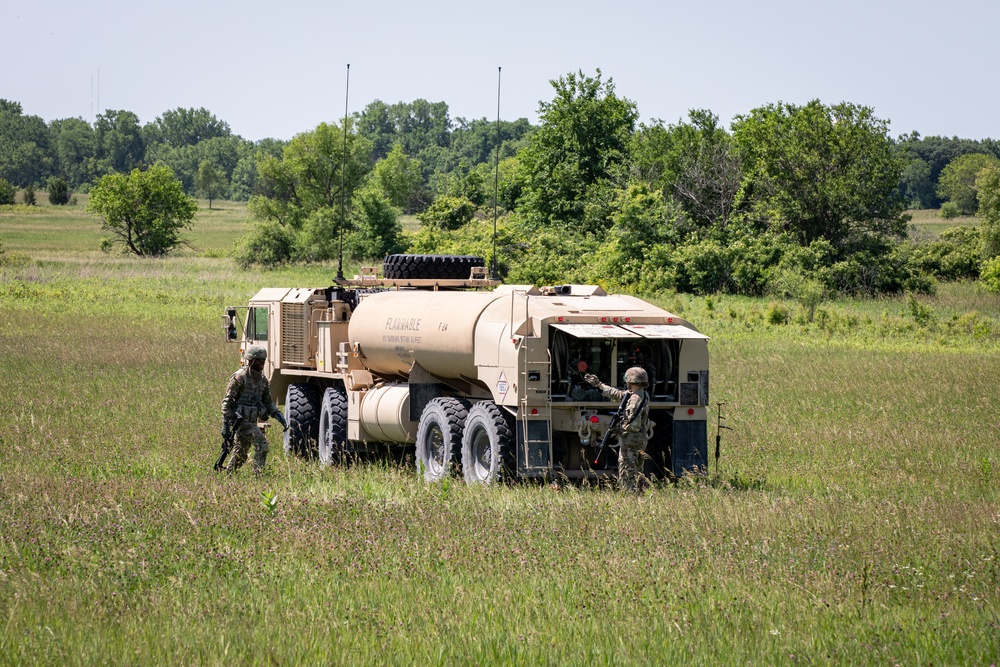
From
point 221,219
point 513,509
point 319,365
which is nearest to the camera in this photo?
point 513,509

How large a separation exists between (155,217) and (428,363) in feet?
279

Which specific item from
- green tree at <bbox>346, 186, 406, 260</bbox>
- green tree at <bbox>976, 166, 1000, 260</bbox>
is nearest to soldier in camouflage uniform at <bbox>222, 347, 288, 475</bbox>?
green tree at <bbox>976, 166, 1000, 260</bbox>

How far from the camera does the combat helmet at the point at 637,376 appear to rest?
1201 centimetres

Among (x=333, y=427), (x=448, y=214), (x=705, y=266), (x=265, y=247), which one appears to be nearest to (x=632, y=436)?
(x=333, y=427)

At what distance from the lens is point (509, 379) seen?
12406 millimetres

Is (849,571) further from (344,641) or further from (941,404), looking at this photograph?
(941,404)

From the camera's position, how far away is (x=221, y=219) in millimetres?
141375

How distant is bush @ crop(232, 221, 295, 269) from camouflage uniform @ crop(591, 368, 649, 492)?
70.2 meters

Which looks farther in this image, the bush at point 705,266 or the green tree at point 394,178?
the green tree at point 394,178

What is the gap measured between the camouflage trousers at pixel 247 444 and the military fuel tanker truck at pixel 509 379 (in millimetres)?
1694

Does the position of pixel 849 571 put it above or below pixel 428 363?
below

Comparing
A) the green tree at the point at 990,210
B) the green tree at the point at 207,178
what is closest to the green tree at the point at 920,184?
the green tree at the point at 207,178

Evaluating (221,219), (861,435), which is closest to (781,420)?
(861,435)

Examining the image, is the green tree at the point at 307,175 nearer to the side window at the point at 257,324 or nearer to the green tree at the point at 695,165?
the green tree at the point at 695,165
